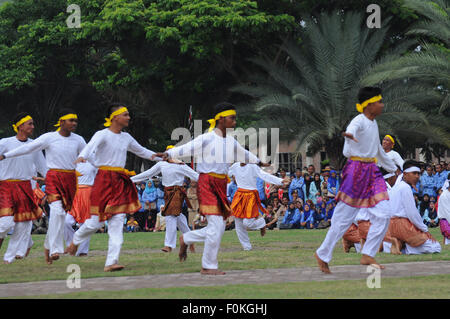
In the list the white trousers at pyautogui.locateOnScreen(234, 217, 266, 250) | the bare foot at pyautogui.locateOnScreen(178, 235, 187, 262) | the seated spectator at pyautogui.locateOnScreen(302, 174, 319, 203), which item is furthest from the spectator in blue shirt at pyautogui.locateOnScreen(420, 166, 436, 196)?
the bare foot at pyautogui.locateOnScreen(178, 235, 187, 262)

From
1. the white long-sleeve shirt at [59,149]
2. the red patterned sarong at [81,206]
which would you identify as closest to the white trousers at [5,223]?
the white long-sleeve shirt at [59,149]

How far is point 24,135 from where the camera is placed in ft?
38.4

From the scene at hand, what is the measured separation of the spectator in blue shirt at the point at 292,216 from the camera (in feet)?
71.5

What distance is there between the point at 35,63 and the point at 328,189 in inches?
607

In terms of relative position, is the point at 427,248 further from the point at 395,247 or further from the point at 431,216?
the point at 431,216

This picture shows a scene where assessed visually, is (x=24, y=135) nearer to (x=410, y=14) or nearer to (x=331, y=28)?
(x=331, y=28)

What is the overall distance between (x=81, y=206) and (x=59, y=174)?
106 inches

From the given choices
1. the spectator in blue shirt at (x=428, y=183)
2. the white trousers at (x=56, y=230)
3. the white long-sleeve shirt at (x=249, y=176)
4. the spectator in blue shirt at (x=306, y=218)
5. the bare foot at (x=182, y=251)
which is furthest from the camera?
the spectator in blue shirt at (x=306, y=218)

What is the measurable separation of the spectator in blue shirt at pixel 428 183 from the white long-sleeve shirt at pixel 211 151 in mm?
12684

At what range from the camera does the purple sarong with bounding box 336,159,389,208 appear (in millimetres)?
8992

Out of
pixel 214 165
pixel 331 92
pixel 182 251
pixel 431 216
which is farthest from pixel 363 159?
pixel 331 92

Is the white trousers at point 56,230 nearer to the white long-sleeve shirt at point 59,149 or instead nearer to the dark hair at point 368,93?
the white long-sleeve shirt at point 59,149
